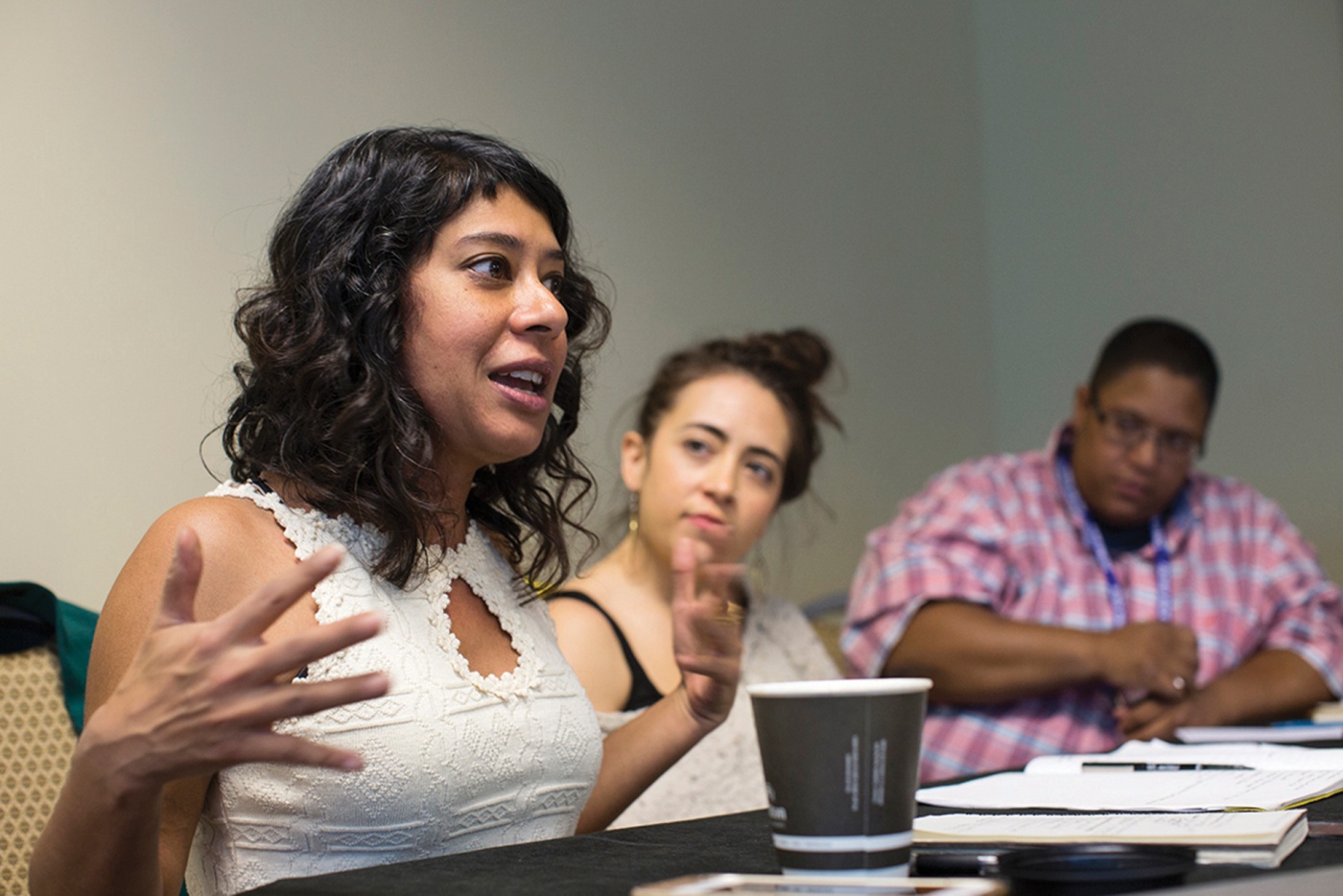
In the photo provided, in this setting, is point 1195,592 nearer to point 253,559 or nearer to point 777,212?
point 777,212

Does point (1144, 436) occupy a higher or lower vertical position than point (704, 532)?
higher

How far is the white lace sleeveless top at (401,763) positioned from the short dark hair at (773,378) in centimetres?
99

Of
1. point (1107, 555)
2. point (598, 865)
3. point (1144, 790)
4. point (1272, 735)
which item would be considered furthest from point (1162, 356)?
point (598, 865)

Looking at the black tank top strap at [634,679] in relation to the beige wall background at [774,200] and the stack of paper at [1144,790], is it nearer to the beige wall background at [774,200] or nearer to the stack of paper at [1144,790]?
the beige wall background at [774,200]

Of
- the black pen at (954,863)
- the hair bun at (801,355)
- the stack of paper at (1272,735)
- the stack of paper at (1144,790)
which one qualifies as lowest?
the black pen at (954,863)

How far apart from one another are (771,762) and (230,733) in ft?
0.97

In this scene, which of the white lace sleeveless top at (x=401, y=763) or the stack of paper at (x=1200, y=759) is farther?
the stack of paper at (x=1200, y=759)

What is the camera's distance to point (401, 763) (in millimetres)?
1021

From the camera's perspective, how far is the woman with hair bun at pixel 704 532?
6.04 ft

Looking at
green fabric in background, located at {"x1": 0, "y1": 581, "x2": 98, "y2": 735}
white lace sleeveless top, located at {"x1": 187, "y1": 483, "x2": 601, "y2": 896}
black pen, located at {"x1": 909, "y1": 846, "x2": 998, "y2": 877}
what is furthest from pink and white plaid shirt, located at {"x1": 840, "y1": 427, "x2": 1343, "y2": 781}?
black pen, located at {"x1": 909, "y1": 846, "x2": 998, "y2": 877}

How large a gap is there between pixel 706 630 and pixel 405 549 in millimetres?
278

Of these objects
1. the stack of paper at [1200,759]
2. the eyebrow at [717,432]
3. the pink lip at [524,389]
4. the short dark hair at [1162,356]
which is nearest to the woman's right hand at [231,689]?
the pink lip at [524,389]

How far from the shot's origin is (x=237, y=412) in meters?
1.21

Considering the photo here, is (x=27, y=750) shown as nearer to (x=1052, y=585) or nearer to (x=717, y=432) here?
(x=717, y=432)
